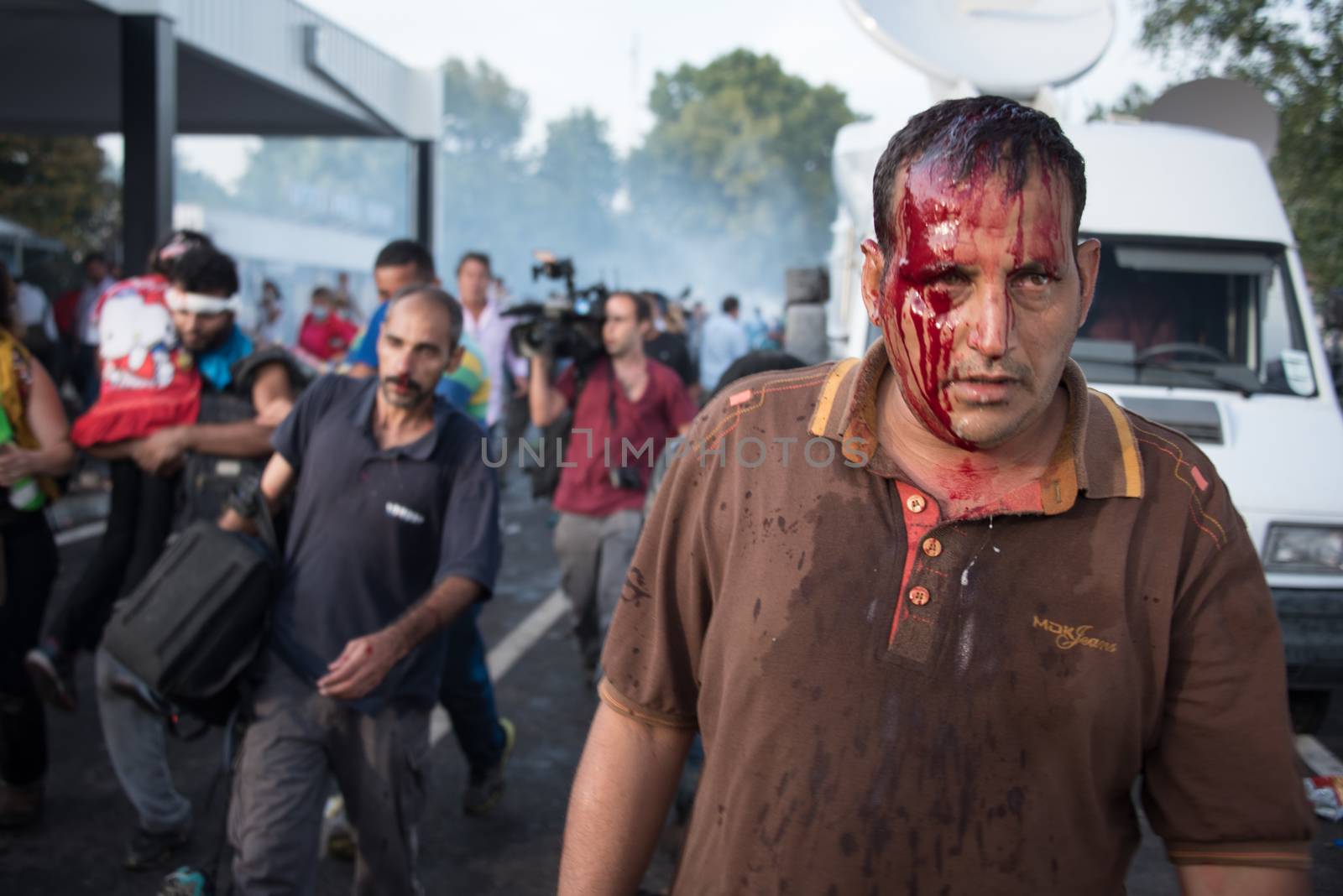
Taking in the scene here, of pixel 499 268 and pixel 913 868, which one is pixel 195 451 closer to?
pixel 913 868

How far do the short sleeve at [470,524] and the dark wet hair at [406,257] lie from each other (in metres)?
2.70

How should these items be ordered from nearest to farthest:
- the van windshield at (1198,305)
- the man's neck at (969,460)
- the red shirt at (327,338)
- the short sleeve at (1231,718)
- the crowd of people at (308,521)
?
the short sleeve at (1231,718), the man's neck at (969,460), the crowd of people at (308,521), the van windshield at (1198,305), the red shirt at (327,338)

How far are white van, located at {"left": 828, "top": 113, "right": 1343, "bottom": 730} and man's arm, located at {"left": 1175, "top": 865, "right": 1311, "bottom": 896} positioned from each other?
3591 mm

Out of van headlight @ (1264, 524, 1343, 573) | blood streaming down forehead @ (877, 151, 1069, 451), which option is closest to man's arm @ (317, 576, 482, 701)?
blood streaming down forehead @ (877, 151, 1069, 451)

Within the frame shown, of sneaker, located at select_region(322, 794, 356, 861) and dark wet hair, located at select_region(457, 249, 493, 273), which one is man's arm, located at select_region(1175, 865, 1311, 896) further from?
dark wet hair, located at select_region(457, 249, 493, 273)

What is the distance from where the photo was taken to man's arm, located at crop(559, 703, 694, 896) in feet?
5.83

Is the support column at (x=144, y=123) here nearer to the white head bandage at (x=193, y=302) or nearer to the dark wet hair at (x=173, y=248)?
the dark wet hair at (x=173, y=248)

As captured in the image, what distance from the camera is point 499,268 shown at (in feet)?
306

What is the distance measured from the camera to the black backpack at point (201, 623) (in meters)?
3.25

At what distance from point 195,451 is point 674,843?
2329mm

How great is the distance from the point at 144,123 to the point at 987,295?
11979 millimetres

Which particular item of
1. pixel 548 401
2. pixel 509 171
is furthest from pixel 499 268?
pixel 548 401

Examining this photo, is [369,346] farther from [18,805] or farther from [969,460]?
[969,460]

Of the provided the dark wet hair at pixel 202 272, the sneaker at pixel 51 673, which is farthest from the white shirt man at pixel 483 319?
the sneaker at pixel 51 673
